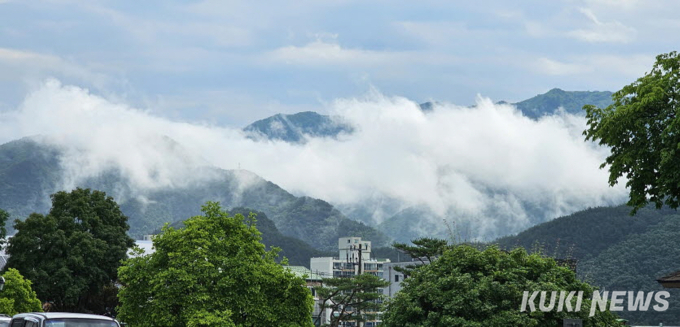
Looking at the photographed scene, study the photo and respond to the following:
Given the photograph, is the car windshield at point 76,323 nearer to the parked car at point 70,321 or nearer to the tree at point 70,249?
the parked car at point 70,321

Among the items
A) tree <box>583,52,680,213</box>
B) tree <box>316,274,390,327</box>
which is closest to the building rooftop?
tree <box>583,52,680,213</box>

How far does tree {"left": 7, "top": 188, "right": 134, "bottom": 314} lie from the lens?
5703 cm

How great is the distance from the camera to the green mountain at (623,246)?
12012 centimetres

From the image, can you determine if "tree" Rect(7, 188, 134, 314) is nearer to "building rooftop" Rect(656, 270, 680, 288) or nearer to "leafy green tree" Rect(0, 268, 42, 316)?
"leafy green tree" Rect(0, 268, 42, 316)

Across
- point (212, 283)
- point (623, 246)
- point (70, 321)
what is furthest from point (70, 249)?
point (623, 246)

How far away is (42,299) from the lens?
57.8 m

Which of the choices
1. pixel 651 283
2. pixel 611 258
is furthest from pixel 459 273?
pixel 611 258

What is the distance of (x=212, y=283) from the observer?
102ft

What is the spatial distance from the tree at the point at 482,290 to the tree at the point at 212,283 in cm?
811

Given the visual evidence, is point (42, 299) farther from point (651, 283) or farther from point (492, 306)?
point (651, 283)

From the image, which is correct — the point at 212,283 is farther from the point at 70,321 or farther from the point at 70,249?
the point at 70,249

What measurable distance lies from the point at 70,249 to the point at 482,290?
4320 centimetres

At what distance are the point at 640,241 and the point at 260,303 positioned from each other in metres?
127

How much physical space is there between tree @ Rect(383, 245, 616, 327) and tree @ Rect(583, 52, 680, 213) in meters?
4.81
